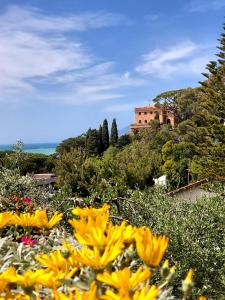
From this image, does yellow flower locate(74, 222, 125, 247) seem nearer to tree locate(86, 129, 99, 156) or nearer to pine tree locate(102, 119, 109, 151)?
tree locate(86, 129, 99, 156)

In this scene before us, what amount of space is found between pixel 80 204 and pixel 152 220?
60 centimetres

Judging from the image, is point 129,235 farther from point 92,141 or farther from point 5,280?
point 92,141

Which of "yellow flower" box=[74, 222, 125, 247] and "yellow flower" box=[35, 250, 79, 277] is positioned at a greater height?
"yellow flower" box=[74, 222, 125, 247]

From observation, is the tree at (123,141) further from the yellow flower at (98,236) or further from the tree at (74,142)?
the yellow flower at (98,236)

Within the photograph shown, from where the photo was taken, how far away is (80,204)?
3.70 meters

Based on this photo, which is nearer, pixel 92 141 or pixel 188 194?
pixel 188 194

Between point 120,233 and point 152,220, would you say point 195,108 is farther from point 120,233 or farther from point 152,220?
point 120,233

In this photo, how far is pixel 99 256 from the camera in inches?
36.3

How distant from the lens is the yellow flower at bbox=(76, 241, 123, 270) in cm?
90

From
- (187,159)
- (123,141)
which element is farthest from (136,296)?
(123,141)

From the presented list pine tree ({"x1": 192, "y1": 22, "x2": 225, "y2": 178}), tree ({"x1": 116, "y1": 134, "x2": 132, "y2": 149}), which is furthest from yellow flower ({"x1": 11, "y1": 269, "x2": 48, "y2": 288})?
tree ({"x1": 116, "y1": 134, "x2": 132, "y2": 149})

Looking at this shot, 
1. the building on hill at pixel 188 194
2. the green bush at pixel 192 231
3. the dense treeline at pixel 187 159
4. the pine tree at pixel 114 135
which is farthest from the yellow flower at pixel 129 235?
the pine tree at pixel 114 135

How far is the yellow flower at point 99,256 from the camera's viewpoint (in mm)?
903

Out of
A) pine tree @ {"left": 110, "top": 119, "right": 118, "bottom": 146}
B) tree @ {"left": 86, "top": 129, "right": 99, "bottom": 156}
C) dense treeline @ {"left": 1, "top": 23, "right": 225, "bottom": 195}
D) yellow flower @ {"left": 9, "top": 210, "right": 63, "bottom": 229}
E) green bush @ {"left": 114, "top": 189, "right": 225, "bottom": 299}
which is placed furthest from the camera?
pine tree @ {"left": 110, "top": 119, "right": 118, "bottom": 146}
